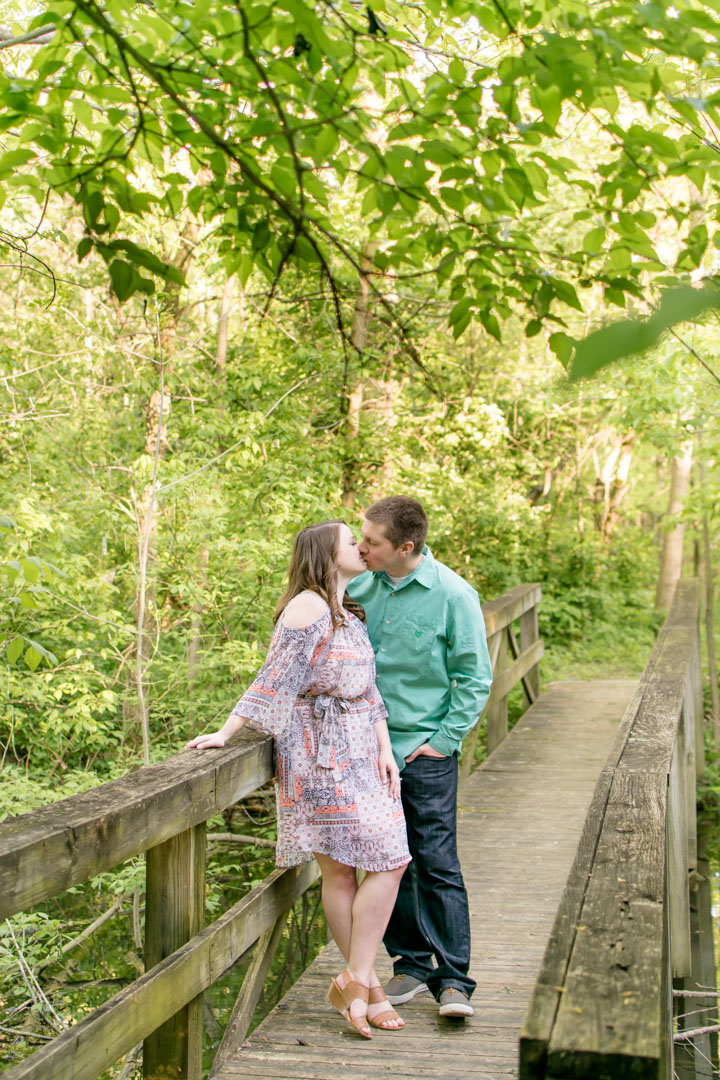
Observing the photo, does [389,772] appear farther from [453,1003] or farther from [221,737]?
[453,1003]

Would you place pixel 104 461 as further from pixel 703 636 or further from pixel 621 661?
pixel 703 636

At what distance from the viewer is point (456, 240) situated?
9.88 ft

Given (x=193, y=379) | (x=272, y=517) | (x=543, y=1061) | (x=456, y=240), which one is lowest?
(x=543, y=1061)

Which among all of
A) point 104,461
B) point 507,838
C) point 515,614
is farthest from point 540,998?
point 104,461

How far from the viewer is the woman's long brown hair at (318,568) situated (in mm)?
3234

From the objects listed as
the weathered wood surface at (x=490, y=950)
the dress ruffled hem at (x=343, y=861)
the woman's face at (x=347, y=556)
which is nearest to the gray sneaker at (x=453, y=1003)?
the weathered wood surface at (x=490, y=950)

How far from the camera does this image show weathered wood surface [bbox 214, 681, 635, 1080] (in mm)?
3018

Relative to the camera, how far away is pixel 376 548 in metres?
3.38

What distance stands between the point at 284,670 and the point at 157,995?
0.98 metres

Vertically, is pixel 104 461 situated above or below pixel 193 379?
below

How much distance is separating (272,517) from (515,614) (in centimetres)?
191

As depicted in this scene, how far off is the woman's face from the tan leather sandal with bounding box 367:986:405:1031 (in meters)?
1.34

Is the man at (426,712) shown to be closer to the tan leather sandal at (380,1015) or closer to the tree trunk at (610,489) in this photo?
the tan leather sandal at (380,1015)

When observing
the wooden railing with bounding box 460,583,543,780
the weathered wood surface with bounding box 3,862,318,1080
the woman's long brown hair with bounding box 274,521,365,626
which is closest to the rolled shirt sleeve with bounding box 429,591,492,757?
the woman's long brown hair with bounding box 274,521,365,626
